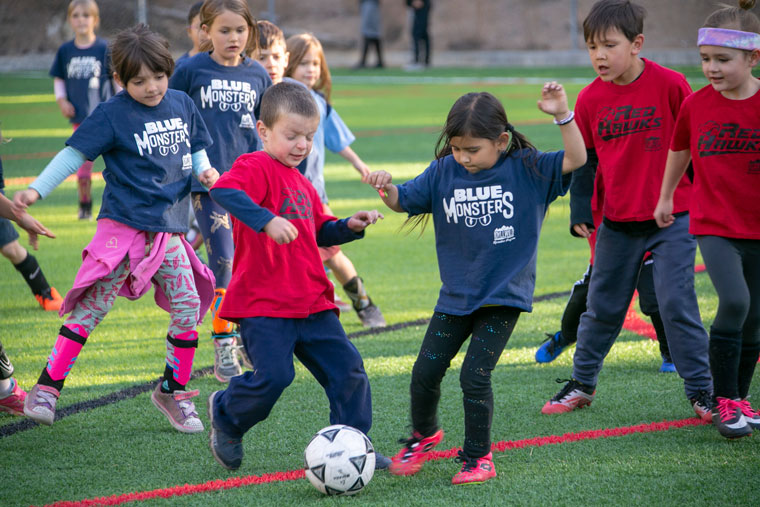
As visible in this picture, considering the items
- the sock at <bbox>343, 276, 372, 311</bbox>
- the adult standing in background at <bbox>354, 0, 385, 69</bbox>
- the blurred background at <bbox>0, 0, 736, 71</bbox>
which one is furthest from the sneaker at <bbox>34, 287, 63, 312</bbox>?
the adult standing in background at <bbox>354, 0, 385, 69</bbox>

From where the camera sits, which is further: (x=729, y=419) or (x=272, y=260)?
(x=729, y=419)

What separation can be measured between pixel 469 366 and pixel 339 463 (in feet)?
2.03

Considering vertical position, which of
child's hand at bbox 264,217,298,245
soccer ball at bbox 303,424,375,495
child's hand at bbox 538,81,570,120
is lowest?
soccer ball at bbox 303,424,375,495

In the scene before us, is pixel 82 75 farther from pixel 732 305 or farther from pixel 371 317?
pixel 732 305

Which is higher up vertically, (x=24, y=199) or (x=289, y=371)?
(x=24, y=199)

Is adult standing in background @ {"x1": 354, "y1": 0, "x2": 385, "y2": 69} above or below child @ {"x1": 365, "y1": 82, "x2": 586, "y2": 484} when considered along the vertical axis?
below

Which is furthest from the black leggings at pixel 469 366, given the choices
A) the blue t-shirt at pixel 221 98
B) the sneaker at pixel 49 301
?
the sneaker at pixel 49 301

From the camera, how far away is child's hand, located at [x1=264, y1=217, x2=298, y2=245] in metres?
3.19

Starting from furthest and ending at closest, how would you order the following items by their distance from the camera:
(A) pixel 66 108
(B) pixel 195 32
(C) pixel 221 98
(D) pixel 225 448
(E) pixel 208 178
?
1. (A) pixel 66 108
2. (B) pixel 195 32
3. (C) pixel 221 98
4. (E) pixel 208 178
5. (D) pixel 225 448

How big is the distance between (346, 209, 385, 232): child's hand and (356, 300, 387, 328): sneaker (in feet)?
7.50

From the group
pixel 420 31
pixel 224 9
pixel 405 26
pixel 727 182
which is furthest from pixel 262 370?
pixel 405 26

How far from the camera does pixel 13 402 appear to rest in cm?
434

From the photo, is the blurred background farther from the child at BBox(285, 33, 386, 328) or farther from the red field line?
the red field line

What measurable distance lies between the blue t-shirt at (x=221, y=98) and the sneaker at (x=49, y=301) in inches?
80.4
